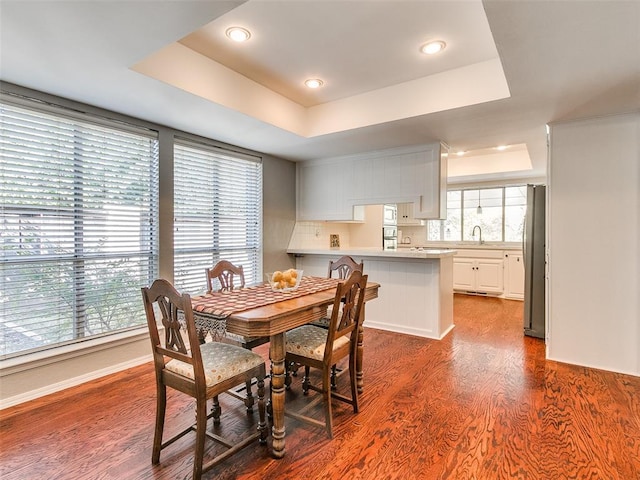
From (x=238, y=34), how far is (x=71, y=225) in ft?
6.48

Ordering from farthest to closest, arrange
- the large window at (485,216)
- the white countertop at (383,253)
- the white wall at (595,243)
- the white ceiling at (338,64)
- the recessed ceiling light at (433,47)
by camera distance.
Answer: the large window at (485,216) < the white countertop at (383,253) < the white wall at (595,243) < the recessed ceiling light at (433,47) < the white ceiling at (338,64)

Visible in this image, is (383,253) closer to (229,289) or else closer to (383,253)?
(383,253)

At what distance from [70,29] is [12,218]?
146 centimetres

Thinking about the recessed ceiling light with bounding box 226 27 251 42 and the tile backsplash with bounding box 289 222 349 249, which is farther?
the tile backsplash with bounding box 289 222 349 249

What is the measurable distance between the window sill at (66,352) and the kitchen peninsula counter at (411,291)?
247 centimetres

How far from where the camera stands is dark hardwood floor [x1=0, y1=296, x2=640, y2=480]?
1.72 meters

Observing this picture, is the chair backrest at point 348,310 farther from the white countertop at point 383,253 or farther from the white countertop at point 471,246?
the white countertop at point 471,246

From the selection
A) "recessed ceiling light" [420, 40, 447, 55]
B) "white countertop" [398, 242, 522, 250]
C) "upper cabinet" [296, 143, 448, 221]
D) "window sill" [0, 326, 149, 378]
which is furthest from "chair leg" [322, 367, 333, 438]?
"white countertop" [398, 242, 522, 250]

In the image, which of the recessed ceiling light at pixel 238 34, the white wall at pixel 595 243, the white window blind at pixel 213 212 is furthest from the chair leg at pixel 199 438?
the white wall at pixel 595 243

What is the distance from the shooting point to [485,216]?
6.58m

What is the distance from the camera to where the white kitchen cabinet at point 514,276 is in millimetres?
5867

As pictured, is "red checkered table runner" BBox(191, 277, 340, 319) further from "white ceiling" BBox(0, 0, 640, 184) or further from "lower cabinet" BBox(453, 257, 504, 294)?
"lower cabinet" BBox(453, 257, 504, 294)

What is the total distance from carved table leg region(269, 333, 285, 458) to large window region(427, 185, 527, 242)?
19.2 ft

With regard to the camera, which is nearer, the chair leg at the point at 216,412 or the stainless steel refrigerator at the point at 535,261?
the chair leg at the point at 216,412
